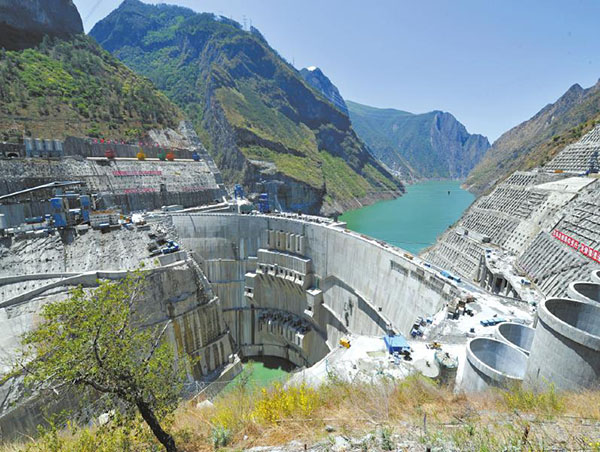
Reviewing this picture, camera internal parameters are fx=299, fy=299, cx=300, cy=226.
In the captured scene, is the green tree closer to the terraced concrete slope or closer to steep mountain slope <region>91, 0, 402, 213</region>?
the terraced concrete slope

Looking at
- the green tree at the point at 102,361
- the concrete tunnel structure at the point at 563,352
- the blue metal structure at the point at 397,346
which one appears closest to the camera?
the green tree at the point at 102,361

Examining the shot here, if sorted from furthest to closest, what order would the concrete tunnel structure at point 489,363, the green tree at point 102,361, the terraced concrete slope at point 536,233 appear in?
the terraced concrete slope at point 536,233 → the concrete tunnel structure at point 489,363 → the green tree at point 102,361

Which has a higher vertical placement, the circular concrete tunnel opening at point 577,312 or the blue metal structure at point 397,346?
the circular concrete tunnel opening at point 577,312

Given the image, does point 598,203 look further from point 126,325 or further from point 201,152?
point 201,152

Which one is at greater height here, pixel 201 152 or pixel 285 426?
pixel 201 152

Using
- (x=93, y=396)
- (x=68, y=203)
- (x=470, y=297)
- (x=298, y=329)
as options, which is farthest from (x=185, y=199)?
(x=470, y=297)

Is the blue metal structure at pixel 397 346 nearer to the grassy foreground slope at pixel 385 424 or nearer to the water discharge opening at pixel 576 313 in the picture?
the grassy foreground slope at pixel 385 424

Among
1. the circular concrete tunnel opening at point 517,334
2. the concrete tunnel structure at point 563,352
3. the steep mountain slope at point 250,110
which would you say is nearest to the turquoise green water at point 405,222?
the steep mountain slope at point 250,110

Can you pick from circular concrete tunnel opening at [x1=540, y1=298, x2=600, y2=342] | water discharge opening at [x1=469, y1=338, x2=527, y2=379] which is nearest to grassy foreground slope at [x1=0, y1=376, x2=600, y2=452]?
water discharge opening at [x1=469, y1=338, x2=527, y2=379]
